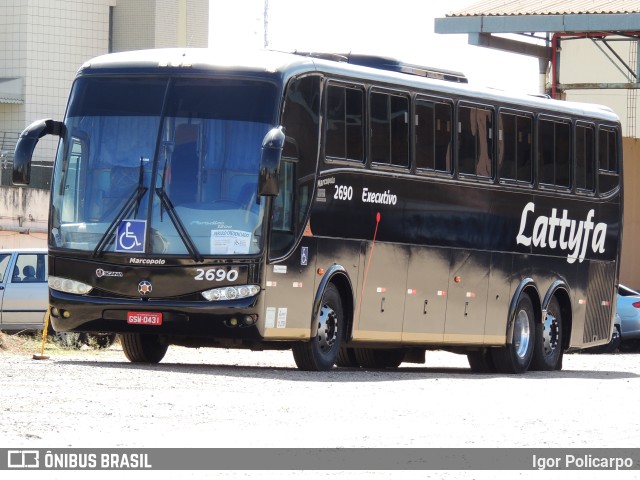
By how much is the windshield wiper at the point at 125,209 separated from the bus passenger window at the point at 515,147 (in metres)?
6.51

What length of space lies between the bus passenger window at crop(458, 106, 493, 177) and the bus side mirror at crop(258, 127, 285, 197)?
505 centimetres

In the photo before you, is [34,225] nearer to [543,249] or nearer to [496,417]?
[543,249]

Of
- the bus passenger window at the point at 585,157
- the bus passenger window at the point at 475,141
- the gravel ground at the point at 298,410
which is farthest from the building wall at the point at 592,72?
the gravel ground at the point at 298,410

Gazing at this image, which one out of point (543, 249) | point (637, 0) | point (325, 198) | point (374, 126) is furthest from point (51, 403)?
point (637, 0)

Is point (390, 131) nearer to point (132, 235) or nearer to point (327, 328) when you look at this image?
point (327, 328)

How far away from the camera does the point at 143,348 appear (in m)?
22.7

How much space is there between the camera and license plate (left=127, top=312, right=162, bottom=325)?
20.4 m

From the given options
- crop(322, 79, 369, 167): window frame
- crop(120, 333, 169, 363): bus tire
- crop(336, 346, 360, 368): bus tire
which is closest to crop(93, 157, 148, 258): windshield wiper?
crop(120, 333, 169, 363): bus tire

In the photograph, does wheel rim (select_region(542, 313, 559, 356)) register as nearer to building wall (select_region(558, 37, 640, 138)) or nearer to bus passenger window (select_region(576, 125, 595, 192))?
bus passenger window (select_region(576, 125, 595, 192))

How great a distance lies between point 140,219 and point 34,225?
2599 centimetres

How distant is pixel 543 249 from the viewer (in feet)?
86.9

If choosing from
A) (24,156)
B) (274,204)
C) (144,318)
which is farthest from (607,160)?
(24,156)

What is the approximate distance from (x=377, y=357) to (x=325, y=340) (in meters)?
4.85

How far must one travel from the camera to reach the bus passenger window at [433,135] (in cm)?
2339
